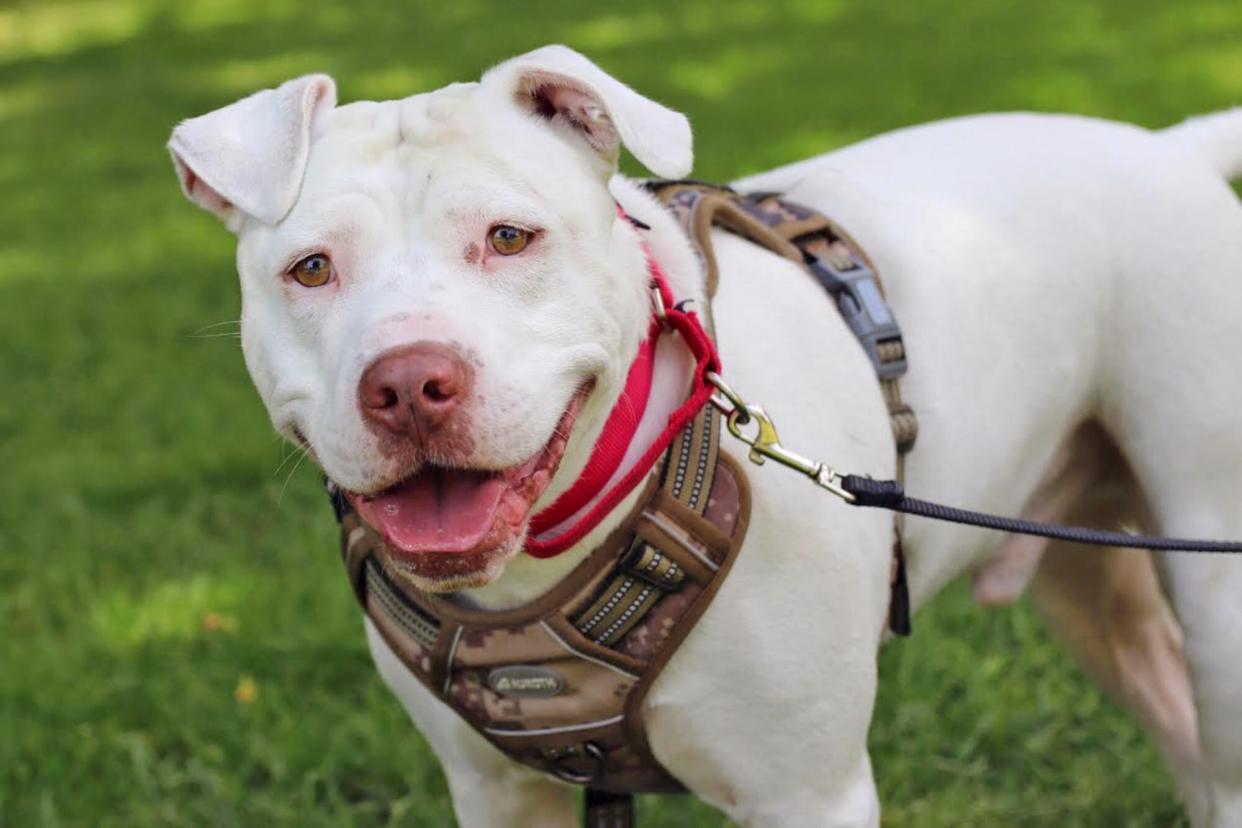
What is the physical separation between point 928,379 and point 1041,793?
4.46 ft

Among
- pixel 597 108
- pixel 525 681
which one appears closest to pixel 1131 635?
pixel 525 681

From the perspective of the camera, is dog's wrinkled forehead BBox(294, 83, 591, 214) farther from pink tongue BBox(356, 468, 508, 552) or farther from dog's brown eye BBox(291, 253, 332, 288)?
pink tongue BBox(356, 468, 508, 552)

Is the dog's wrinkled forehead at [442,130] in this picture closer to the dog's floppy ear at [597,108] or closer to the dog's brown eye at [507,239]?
the dog's floppy ear at [597,108]

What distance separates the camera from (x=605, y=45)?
11.8m

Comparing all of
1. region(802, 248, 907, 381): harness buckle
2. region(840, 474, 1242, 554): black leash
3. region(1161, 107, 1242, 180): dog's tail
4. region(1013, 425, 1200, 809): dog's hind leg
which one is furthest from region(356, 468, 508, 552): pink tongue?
region(1161, 107, 1242, 180): dog's tail

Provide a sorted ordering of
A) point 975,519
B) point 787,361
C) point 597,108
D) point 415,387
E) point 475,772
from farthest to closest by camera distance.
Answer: point 475,772 < point 787,361 < point 975,519 < point 597,108 < point 415,387

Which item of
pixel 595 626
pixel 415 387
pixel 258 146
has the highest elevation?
pixel 258 146

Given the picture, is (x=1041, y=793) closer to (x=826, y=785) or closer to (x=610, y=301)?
(x=826, y=785)

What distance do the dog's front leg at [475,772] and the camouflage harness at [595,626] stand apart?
0.30ft

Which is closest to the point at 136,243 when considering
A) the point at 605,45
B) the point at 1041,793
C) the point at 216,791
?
the point at 605,45

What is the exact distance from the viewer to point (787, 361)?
9.33ft

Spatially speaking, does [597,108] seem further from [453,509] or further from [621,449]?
[453,509]

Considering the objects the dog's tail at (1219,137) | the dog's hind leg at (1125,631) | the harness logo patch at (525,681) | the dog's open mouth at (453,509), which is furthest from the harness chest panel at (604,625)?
the dog's tail at (1219,137)

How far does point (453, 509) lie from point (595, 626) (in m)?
0.37
